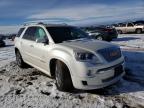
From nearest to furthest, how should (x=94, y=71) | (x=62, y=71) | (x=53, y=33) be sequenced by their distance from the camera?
1. (x=94, y=71)
2. (x=62, y=71)
3. (x=53, y=33)

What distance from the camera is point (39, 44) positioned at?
688 cm

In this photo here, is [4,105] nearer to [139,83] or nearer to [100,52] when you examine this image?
[100,52]

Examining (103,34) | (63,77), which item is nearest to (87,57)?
(63,77)

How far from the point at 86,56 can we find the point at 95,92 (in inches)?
42.6

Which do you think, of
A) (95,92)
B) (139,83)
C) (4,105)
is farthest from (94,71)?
(4,105)

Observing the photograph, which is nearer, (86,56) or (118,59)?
(86,56)

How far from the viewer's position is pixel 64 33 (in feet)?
23.1

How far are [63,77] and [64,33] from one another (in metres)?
1.82

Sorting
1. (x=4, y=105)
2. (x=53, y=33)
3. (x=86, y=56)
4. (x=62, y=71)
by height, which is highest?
(x=53, y=33)

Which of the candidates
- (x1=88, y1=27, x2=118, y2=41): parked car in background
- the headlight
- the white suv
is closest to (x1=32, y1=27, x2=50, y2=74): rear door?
the white suv

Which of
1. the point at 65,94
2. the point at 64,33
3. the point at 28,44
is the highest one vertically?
the point at 64,33

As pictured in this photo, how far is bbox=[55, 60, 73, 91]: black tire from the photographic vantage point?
5.67 metres

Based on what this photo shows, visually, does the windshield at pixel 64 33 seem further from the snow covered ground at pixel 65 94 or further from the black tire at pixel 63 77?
the snow covered ground at pixel 65 94

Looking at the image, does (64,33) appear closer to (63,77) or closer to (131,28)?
(63,77)
